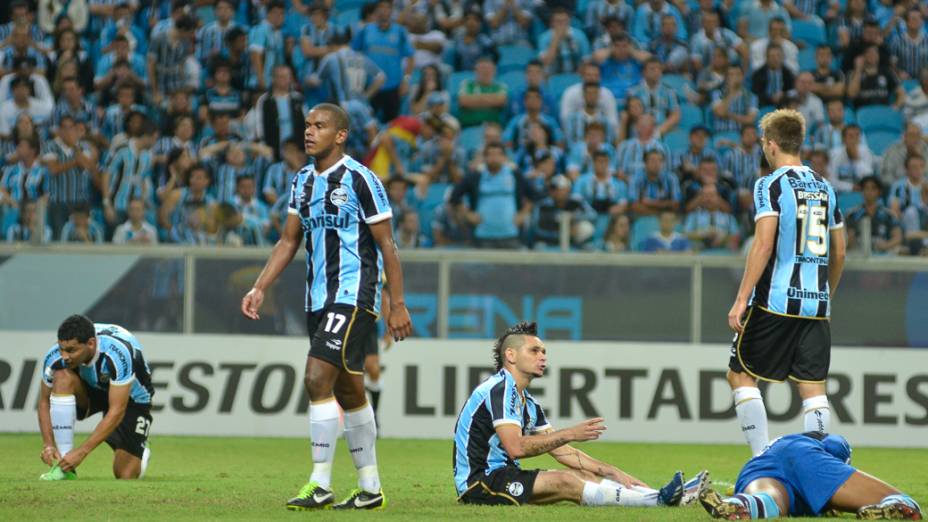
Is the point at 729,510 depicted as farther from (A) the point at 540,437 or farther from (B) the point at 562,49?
(B) the point at 562,49

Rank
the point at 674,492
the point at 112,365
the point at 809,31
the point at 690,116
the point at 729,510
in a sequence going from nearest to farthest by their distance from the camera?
the point at 729,510 < the point at 674,492 < the point at 112,365 < the point at 690,116 < the point at 809,31

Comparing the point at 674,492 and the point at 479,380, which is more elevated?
the point at 674,492

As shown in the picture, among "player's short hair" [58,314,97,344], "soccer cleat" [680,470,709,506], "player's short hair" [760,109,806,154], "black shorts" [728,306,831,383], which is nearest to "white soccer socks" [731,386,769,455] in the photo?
"black shorts" [728,306,831,383]

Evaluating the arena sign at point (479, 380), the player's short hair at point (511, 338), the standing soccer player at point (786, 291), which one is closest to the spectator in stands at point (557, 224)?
the arena sign at point (479, 380)

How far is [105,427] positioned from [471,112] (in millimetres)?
9782

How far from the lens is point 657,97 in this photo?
18.9 metres

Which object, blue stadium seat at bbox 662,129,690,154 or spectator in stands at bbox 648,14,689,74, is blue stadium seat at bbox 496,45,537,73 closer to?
spectator in stands at bbox 648,14,689,74

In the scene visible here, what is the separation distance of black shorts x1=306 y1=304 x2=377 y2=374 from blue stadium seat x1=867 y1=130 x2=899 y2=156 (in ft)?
42.0

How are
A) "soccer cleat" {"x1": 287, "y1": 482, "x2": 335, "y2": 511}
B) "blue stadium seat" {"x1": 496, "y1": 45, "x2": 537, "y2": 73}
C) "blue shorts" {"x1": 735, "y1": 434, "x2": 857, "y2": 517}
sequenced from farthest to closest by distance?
"blue stadium seat" {"x1": 496, "y1": 45, "x2": 537, "y2": 73}
"soccer cleat" {"x1": 287, "y1": 482, "x2": 335, "y2": 511}
"blue shorts" {"x1": 735, "y1": 434, "x2": 857, "y2": 517}

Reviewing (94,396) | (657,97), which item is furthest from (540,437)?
(657,97)

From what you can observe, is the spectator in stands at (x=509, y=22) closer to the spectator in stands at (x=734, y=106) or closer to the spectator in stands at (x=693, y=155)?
the spectator in stands at (x=734, y=106)

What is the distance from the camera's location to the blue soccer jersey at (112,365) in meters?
10.1

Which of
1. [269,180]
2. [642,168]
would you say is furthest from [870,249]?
[269,180]

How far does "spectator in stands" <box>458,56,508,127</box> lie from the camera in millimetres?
18828
